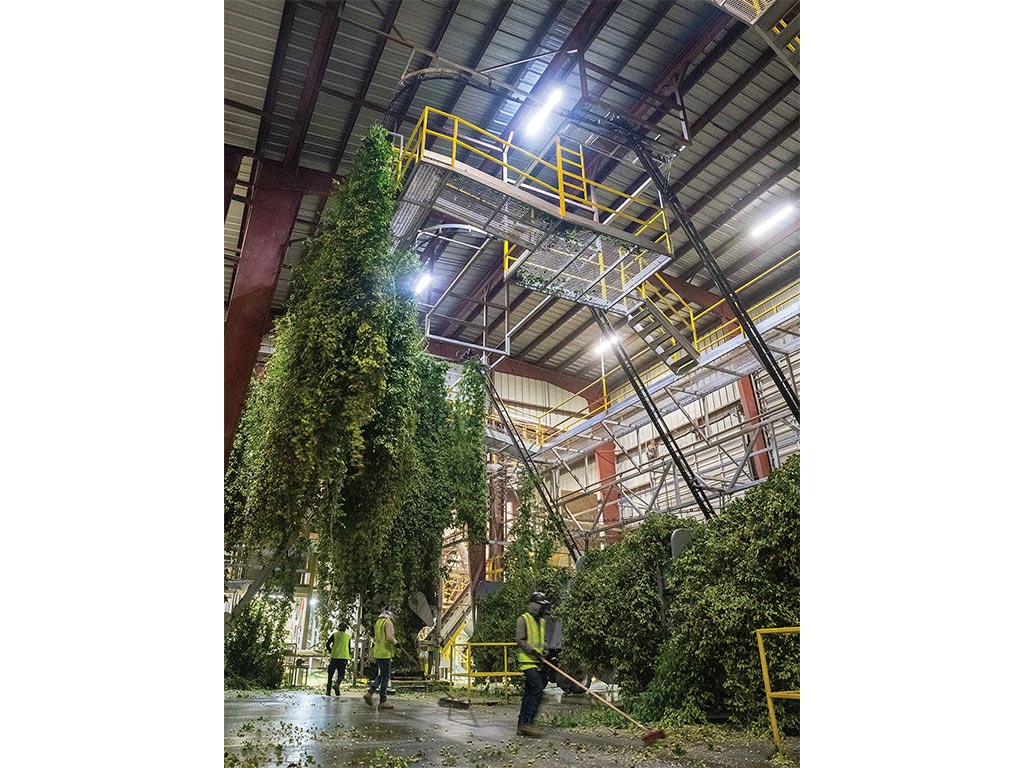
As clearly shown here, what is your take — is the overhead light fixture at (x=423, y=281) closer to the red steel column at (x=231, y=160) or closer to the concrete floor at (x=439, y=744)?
the red steel column at (x=231, y=160)

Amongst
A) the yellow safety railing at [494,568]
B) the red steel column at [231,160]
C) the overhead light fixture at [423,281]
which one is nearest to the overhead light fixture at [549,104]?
the overhead light fixture at [423,281]

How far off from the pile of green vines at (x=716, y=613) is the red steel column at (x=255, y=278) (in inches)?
250

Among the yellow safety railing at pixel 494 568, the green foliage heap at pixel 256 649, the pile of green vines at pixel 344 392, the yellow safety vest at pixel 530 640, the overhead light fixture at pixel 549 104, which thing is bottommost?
the green foliage heap at pixel 256 649

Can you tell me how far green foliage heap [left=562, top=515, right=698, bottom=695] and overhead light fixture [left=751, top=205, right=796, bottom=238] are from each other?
731cm

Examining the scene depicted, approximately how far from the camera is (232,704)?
10.3 metres

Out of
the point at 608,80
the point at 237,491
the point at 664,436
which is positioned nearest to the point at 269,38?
the point at 608,80

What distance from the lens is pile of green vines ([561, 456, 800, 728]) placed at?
7.43m

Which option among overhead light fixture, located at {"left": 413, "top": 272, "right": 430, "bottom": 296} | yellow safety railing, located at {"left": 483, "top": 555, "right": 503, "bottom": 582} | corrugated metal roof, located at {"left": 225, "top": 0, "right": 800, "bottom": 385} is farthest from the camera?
yellow safety railing, located at {"left": 483, "top": 555, "right": 503, "bottom": 582}

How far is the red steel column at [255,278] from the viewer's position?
9523mm

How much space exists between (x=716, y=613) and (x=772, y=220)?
9344mm

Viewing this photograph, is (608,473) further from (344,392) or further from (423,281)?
(344,392)

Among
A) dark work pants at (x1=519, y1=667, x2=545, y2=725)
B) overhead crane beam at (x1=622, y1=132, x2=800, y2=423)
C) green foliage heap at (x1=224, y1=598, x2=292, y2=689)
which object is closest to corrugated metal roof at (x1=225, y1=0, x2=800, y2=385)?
overhead crane beam at (x1=622, y1=132, x2=800, y2=423)

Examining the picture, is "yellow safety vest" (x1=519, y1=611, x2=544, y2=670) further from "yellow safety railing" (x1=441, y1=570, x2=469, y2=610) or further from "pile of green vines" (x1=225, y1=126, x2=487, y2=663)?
"yellow safety railing" (x1=441, y1=570, x2=469, y2=610)

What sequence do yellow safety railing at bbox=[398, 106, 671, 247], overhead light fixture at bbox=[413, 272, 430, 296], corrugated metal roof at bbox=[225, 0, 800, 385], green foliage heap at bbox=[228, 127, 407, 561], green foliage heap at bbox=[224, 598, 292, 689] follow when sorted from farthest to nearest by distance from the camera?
overhead light fixture at bbox=[413, 272, 430, 296] → green foliage heap at bbox=[224, 598, 292, 689] → yellow safety railing at bbox=[398, 106, 671, 247] → corrugated metal roof at bbox=[225, 0, 800, 385] → green foliage heap at bbox=[228, 127, 407, 561]
